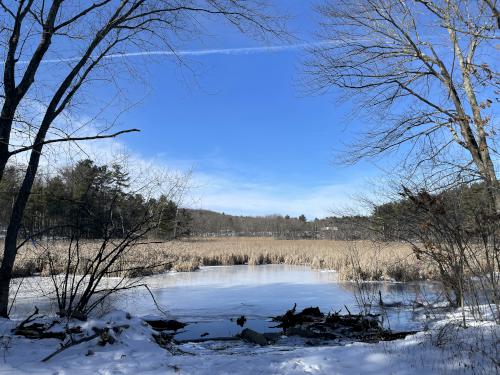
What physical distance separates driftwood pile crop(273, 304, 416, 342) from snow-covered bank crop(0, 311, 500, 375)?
1.82 m

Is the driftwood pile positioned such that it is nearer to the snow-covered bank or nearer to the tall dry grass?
the snow-covered bank

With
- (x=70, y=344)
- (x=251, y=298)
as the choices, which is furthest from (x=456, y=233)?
(x=251, y=298)

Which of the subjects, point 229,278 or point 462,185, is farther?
point 229,278

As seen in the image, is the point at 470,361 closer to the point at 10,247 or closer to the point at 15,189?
the point at 10,247

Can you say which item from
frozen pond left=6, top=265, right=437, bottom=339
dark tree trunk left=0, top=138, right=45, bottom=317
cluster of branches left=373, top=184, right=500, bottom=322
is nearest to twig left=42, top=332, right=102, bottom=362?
dark tree trunk left=0, top=138, right=45, bottom=317

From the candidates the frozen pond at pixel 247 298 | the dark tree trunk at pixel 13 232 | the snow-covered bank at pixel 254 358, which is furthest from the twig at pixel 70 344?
the frozen pond at pixel 247 298

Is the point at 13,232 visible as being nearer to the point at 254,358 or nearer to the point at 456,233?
the point at 254,358

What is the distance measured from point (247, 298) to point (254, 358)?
23.2 ft

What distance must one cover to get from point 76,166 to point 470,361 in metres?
5.31

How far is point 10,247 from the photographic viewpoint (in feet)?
19.2

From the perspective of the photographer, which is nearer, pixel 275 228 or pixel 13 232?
pixel 13 232

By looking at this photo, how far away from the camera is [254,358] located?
4809 millimetres

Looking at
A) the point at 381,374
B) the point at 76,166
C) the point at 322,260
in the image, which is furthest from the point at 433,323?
the point at 322,260

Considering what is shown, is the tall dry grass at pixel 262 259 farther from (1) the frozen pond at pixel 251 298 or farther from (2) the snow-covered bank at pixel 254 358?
(2) the snow-covered bank at pixel 254 358
